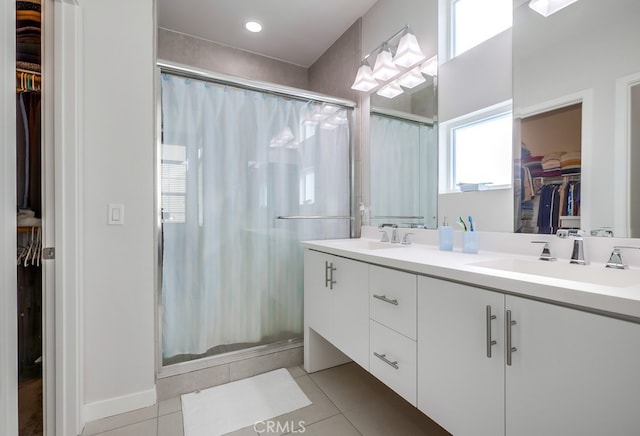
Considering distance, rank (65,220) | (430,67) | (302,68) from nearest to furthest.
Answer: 1. (65,220)
2. (430,67)
3. (302,68)

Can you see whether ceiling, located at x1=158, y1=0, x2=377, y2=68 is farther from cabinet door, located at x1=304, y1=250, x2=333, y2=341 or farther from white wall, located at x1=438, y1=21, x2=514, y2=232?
cabinet door, located at x1=304, y1=250, x2=333, y2=341

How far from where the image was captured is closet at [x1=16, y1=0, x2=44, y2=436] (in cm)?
131

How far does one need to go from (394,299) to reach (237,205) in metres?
1.12

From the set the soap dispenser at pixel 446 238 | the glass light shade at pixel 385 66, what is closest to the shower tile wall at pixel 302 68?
the glass light shade at pixel 385 66

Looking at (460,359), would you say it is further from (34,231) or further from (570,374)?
(34,231)

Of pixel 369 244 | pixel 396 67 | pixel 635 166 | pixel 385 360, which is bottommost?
pixel 385 360

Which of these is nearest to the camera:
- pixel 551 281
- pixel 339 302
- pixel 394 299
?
pixel 551 281

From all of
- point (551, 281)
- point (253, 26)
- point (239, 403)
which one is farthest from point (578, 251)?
point (253, 26)

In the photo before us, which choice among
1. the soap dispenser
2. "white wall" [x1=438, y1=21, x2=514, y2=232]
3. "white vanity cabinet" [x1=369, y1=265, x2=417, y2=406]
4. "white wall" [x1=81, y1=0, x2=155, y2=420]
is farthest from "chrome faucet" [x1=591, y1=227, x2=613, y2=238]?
"white wall" [x1=81, y1=0, x2=155, y2=420]

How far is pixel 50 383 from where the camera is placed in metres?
1.28

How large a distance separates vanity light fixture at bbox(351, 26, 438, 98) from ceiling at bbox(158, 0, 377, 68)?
42cm

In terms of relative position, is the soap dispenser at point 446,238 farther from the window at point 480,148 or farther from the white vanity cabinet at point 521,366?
the white vanity cabinet at point 521,366

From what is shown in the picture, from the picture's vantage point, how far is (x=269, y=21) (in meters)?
2.29

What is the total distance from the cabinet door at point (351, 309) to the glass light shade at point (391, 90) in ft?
3.87
